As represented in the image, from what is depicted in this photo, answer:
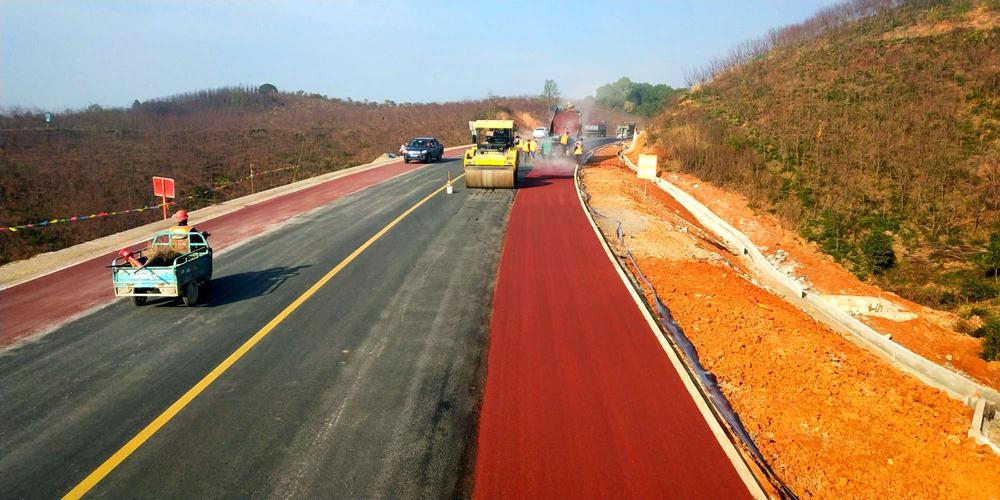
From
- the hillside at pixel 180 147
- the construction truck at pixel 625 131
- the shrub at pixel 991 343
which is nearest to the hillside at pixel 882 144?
the shrub at pixel 991 343

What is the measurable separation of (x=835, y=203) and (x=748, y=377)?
66.1ft

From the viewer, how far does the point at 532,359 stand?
941 centimetres

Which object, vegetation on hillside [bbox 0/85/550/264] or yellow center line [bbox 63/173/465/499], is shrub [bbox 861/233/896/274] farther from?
vegetation on hillside [bbox 0/85/550/264]

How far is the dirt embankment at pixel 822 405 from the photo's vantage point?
24.0ft

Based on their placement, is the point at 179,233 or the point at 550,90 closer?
the point at 179,233

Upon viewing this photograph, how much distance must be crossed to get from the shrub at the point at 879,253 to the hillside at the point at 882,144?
61mm

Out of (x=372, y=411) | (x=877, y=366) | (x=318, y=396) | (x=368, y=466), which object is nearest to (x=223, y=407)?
(x=318, y=396)

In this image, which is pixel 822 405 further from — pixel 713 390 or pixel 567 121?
pixel 567 121

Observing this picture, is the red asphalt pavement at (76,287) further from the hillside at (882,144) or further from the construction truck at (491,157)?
the hillside at (882,144)

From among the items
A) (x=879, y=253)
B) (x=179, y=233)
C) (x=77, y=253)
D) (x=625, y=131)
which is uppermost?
(x=625, y=131)

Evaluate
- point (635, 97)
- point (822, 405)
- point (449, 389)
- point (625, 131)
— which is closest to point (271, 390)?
point (449, 389)

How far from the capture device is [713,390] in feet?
28.5

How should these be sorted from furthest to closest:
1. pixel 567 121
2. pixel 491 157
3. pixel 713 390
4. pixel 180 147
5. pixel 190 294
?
pixel 180 147, pixel 567 121, pixel 491 157, pixel 190 294, pixel 713 390

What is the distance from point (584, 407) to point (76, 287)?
1236cm
